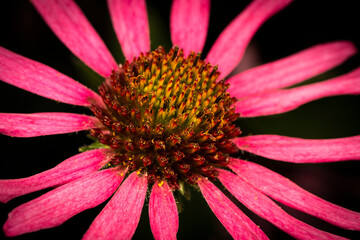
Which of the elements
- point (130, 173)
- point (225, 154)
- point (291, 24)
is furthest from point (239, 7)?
point (130, 173)

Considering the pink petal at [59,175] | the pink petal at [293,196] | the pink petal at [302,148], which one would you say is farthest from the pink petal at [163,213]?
the pink petal at [302,148]

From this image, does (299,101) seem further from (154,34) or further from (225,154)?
(154,34)

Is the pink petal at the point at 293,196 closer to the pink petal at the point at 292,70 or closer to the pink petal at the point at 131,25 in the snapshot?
the pink petal at the point at 292,70

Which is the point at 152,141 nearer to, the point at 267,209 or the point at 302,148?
the point at 267,209

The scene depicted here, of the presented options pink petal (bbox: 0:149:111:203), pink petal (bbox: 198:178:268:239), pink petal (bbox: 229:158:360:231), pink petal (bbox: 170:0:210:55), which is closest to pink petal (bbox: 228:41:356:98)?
pink petal (bbox: 170:0:210:55)

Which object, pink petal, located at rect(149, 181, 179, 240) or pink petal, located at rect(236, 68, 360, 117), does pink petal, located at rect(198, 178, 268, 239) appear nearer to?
pink petal, located at rect(149, 181, 179, 240)

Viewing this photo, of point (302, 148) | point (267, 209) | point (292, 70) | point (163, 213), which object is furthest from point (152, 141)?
point (292, 70)

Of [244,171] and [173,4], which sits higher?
[173,4]
